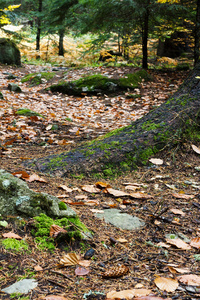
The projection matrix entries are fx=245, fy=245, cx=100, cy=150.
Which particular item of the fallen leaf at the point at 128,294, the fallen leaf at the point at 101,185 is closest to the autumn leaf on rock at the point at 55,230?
the fallen leaf at the point at 128,294

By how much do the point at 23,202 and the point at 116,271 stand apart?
77 centimetres

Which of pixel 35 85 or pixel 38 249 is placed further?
pixel 35 85

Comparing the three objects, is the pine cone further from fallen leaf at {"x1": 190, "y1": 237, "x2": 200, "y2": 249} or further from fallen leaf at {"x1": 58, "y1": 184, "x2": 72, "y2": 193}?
fallen leaf at {"x1": 58, "y1": 184, "x2": 72, "y2": 193}

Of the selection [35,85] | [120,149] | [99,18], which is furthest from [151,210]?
[99,18]

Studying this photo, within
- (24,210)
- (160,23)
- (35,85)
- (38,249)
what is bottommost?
(38,249)

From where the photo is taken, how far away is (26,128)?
4945mm

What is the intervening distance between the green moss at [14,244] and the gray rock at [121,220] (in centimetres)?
75

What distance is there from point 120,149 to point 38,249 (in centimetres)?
180

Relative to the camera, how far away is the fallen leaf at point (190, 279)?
49.8 inches

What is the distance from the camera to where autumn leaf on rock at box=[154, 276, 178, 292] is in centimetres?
122

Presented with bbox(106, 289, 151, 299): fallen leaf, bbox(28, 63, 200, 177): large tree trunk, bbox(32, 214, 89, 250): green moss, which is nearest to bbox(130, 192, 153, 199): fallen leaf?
bbox(28, 63, 200, 177): large tree trunk

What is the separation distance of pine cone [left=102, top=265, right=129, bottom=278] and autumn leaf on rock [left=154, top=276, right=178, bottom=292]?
18 centimetres

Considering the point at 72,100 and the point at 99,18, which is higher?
the point at 99,18

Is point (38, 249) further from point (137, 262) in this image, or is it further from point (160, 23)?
point (160, 23)
